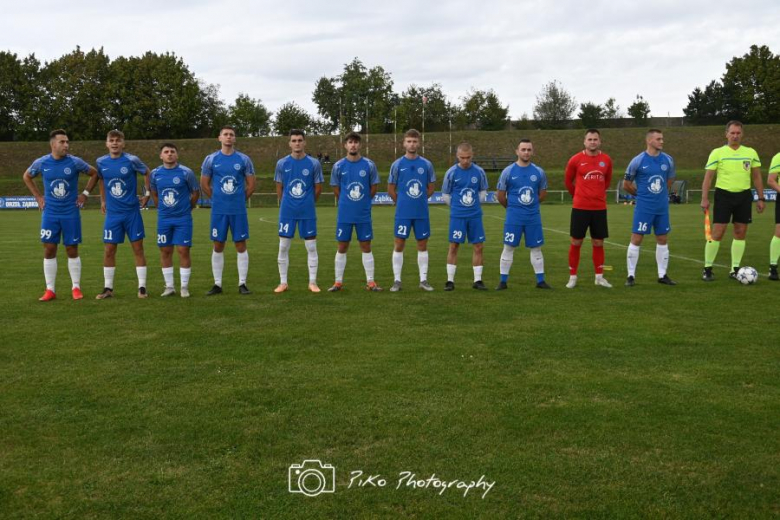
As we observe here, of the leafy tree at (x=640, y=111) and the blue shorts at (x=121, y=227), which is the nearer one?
the blue shorts at (x=121, y=227)

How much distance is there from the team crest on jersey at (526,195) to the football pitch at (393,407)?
5.31 ft

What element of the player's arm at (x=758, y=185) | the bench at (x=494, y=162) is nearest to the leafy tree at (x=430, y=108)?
the bench at (x=494, y=162)

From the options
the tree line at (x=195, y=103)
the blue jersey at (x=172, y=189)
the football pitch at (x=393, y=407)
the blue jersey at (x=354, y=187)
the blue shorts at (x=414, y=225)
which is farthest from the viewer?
the tree line at (x=195, y=103)

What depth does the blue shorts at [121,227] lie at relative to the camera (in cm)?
926

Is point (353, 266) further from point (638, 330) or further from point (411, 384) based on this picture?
point (411, 384)

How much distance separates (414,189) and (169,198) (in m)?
3.41

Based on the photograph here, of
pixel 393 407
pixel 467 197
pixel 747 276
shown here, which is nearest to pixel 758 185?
pixel 747 276

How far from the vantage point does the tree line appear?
219 ft

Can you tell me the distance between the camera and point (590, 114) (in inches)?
3002

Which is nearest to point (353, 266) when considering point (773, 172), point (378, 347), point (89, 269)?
point (89, 269)

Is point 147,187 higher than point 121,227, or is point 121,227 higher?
point 147,187

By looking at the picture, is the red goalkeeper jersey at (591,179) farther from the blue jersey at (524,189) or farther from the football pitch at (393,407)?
the football pitch at (393,407)

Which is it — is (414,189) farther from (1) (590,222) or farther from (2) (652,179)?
(2) (652,179)

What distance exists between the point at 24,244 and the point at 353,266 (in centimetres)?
1003
